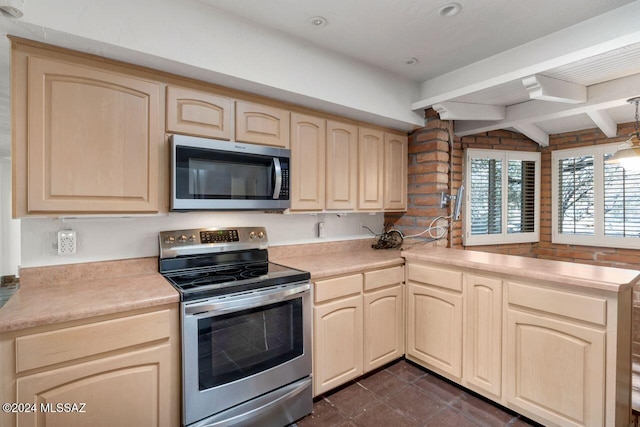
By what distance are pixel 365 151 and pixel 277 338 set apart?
66.7 inches

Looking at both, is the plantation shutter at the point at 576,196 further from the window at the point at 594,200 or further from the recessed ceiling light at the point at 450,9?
the recessed ceiling light at the point at 450,9

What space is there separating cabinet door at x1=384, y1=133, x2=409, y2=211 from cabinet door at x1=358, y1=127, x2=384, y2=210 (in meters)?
0.07

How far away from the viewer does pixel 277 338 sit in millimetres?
1840

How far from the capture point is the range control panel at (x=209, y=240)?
197 centimetres

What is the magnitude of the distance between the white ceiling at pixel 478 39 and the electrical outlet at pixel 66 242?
149 cm

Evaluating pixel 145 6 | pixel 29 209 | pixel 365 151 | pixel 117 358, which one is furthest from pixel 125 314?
pixel 365 151

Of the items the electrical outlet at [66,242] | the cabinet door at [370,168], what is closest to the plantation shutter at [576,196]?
the cabinet door at [370,168]

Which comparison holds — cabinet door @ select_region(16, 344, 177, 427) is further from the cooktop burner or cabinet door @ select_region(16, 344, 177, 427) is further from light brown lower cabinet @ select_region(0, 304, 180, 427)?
the cooktop burner

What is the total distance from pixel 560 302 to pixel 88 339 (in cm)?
232

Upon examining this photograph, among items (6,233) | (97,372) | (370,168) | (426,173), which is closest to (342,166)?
(370,168)

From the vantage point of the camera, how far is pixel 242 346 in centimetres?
170

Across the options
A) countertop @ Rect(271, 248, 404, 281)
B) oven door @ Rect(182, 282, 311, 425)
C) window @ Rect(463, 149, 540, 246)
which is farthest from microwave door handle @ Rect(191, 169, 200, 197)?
window @ Rect(463, 149, 540, 246)

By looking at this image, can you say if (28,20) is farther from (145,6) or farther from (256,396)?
(256,396)

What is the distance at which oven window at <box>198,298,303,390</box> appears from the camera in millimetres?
1582
